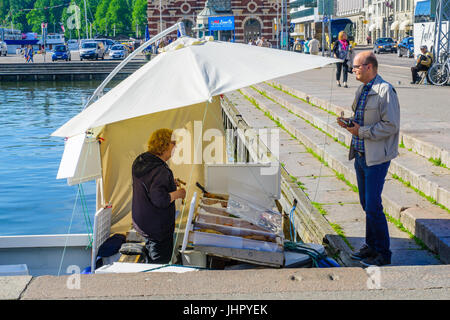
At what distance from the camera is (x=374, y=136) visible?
17.8 ft

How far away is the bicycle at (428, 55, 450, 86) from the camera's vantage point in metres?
19.7

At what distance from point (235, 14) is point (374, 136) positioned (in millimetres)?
78466

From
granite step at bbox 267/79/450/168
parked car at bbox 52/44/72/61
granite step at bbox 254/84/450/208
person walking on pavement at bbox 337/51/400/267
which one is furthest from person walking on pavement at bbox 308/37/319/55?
parked car at bbox 52/44/72/61

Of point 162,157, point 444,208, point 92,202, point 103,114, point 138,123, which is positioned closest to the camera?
point 103,114

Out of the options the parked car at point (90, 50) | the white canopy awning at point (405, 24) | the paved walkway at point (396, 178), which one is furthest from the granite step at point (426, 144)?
the white canopy awning at point (405, 24)

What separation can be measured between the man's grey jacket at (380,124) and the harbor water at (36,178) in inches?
155

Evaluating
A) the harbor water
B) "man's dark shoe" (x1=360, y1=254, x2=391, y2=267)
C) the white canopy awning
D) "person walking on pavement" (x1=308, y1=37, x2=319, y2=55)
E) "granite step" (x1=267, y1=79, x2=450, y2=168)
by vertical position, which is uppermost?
the white canopy awning

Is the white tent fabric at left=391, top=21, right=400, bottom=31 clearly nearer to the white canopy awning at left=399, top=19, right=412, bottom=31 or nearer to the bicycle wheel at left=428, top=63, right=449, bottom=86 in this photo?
the white canopy awning at left=399, top=19, right=412, bottom=31

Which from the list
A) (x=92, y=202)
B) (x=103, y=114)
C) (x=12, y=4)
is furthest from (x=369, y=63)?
(x=12, y=4)

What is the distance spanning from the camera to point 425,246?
Answer: 6.07 meters

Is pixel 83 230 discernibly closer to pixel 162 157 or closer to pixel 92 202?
pixel 92 202

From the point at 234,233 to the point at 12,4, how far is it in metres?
146

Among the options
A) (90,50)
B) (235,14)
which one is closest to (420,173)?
(90,50)

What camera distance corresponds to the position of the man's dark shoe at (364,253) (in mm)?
5626
